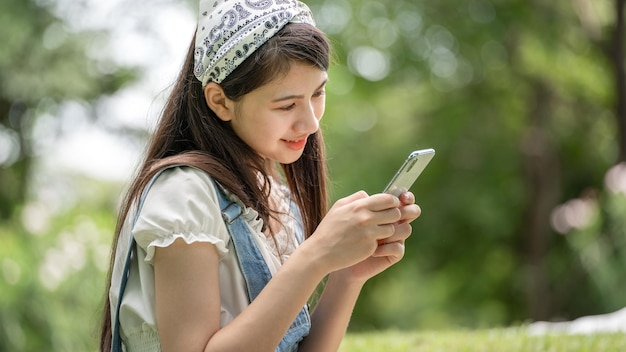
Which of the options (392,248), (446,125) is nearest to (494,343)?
(392,248)

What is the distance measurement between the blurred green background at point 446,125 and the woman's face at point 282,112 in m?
6.09

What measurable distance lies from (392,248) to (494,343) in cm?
145

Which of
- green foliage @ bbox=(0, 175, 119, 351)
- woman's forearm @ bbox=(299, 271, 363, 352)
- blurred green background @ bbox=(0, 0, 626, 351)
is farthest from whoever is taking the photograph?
blurred green background @ bbox=(0, 0, 626, 351)

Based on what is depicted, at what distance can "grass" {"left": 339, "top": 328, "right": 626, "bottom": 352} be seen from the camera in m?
2.92

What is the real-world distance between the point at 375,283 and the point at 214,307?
374 inches

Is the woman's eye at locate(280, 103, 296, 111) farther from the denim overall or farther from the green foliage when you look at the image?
the green foliage

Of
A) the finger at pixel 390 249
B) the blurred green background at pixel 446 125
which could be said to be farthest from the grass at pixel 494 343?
the blurred green background at pixel 446 125

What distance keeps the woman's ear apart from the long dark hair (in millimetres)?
18

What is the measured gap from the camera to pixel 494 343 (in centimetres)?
304

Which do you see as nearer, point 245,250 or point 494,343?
point 245,250

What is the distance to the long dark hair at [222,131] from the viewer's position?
5.60ft

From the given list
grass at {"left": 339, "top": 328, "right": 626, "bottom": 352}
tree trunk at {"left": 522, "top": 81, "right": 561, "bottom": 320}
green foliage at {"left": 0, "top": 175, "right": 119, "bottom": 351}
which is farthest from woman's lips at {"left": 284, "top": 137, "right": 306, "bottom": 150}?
tree trunk at {"left": 522, "top": 81, "right": 561, "bottom": 320}

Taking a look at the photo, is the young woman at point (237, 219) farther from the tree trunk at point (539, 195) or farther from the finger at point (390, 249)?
the tree trunk at point (539, 195)

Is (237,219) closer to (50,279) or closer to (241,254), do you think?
(241,254)
